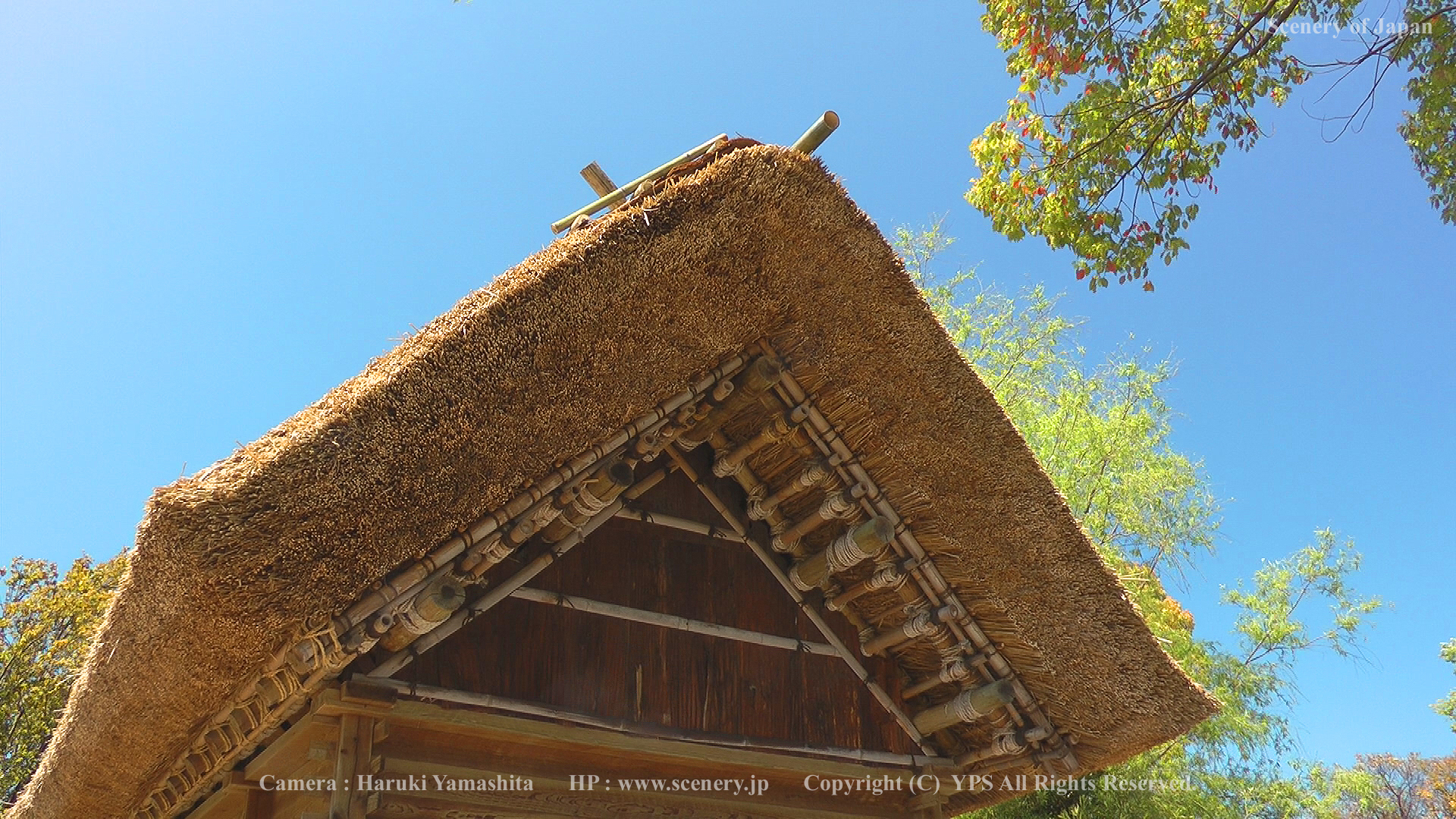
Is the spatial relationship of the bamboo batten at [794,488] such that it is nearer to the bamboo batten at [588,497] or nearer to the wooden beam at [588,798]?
the bamboo batten at [588,497]

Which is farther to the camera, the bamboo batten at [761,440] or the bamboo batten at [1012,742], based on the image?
the bamboo batten at [1012,742]

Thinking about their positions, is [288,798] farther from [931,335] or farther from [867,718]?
[931,335]

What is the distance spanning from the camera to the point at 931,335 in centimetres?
400

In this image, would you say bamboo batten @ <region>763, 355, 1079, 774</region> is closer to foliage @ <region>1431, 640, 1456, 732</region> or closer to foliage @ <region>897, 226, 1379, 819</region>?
foliage @ <region>897, 226, 1379, 819</region>

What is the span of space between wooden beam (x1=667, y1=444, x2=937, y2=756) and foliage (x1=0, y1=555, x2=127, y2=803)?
9.63 meters

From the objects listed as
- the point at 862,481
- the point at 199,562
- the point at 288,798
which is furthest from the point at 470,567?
the point at 862,481

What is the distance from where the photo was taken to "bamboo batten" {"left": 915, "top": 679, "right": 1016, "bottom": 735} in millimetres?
4441

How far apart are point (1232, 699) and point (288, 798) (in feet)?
34.1

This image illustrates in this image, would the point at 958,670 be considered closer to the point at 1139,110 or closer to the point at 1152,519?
the point at 1139,110

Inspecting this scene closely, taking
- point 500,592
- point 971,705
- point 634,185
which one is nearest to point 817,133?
point 634,185

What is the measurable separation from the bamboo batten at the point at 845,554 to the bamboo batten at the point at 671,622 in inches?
10.9

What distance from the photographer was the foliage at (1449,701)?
16609 millimetres

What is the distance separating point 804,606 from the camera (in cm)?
465

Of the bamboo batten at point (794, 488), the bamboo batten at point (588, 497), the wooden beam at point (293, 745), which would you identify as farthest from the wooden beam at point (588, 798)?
the bamboo batten at point (794, 488)
